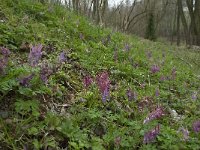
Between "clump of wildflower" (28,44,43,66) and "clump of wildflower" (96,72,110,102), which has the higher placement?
"clump of wildflower" (28,44,43,66)

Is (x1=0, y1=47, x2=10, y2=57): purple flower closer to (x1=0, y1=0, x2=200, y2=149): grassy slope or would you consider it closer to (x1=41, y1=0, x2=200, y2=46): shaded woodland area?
(x1=0, y1=0, x2=200, y2=149): grassy slope

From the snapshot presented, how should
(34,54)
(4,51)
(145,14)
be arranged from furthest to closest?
1. (145,14)
2. (4,51)
3. (34,54)

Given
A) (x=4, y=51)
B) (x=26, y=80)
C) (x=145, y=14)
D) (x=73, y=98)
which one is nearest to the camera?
(x=26, y=80)

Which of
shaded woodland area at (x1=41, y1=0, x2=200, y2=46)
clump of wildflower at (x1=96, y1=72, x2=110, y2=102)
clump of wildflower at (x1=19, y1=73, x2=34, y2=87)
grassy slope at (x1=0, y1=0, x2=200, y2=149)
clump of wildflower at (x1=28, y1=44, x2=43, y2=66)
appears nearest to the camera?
grassy slope at (x1=0, y1=0, x2=200, y2=149)

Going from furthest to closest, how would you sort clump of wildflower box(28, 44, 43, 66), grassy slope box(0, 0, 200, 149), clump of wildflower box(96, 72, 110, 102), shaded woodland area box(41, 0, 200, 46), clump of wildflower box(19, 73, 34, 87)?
1. shaded woodland area box(41, 0, 200, 46)
2. clump of wildflower box(96, 72, 110, 102)
3. clump of wildflower box(28, 44, 43, 66)
4. clump of wildflower box(19, 73, 34, 87)
5. grassy slope box(0, 0, 200, 149)

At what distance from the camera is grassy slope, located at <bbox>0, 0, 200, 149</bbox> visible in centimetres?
271

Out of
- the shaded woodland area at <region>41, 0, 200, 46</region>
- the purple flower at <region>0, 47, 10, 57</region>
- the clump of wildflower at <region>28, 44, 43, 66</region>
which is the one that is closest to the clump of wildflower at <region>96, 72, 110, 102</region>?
the clump of wildflower at <region>28, 44, 43, 66</region>

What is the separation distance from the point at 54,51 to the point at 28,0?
2.30 meters

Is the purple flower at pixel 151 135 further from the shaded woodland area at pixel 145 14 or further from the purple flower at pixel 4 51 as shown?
the shaded woodland area at pixel 145 14

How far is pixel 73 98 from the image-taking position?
142 inches

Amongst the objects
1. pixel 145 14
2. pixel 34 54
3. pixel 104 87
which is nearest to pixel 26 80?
pixel 34 54

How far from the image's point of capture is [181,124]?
3557mm

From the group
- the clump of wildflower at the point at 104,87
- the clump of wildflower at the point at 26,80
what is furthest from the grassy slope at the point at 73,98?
the clump of wildflower at the point at 104,87

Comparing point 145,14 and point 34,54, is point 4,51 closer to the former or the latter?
point 34,54
